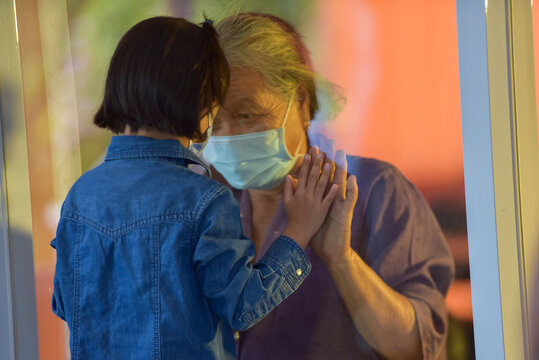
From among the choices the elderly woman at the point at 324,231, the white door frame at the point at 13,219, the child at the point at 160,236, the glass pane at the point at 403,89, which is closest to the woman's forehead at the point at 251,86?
the elderly woman at the point at 324,231

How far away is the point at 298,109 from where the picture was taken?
169cm

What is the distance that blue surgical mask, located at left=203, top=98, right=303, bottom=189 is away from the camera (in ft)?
5.55

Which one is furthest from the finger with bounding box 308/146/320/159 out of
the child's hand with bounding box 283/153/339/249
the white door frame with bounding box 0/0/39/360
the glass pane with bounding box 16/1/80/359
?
the white door frame with bounding box 0/0/39/360

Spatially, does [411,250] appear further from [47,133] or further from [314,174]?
[47,133]

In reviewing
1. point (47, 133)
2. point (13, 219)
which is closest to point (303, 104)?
point (47, 133)

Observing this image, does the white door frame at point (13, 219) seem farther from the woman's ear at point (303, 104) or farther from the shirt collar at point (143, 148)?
the woman's ear at point (303, 104)

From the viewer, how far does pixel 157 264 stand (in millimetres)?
1253

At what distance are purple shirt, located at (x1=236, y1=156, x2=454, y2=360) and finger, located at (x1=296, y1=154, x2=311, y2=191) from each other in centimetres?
12

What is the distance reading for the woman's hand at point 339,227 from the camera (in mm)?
1640

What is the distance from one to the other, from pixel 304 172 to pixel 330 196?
11 centimetres

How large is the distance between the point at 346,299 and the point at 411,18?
0.81m

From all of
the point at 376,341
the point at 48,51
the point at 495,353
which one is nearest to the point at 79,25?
the point at 48,51

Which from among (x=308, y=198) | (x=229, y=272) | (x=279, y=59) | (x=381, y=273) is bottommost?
(x=381, y=273)

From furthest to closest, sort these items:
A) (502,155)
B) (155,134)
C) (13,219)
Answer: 1. (13,219)
2. (502,155)
3. (155,134)
